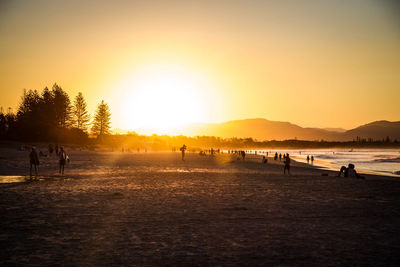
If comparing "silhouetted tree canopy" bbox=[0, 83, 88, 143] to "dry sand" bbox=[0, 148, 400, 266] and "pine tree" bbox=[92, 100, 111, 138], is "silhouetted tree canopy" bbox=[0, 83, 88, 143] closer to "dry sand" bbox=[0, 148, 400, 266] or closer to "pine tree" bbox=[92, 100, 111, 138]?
"pine tree" bbox=[92, 100, 111, 138]

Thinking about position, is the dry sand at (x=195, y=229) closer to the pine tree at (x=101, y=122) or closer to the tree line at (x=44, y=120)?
the tree line at (x=44, y=120)

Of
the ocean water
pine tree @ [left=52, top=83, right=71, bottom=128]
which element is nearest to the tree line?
pine tree @ [left=52, top=83, right=71, bottom=128]

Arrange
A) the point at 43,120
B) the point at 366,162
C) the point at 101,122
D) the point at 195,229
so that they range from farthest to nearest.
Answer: the point at 101,122 → the point at 43,120 → the point at 366,162 → the point at 195,229

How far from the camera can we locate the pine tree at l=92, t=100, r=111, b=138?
119m

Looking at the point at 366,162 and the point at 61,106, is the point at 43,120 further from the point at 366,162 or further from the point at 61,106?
the point at 366,162

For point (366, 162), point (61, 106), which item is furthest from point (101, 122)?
point (366, 162)

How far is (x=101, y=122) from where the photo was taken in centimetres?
11975

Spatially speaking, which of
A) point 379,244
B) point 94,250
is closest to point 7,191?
point 94,250

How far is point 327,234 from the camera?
7.03 metres

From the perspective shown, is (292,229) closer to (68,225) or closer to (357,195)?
(68,225)

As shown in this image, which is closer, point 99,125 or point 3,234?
Result: point 3,234

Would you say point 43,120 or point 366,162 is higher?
point 43,120

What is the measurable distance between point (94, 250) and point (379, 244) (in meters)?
6.19

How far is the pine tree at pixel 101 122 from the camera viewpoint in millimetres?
118981
